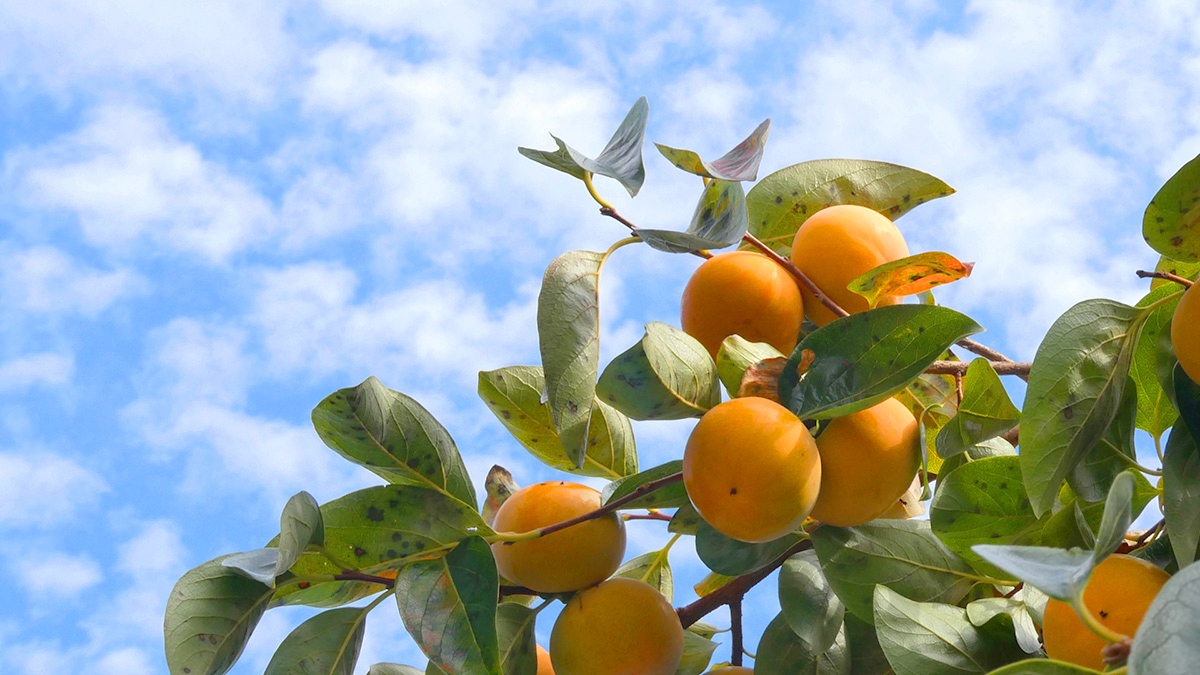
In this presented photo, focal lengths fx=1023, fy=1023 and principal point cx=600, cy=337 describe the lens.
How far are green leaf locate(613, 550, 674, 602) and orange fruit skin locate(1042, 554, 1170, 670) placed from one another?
49 centimetres

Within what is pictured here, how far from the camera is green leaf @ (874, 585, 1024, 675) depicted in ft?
2.68

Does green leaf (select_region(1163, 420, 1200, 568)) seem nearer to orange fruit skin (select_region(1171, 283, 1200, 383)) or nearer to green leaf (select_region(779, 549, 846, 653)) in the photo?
orange fruit skin (select_region(1171, 283, 1200, 383))

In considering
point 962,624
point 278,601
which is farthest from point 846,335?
point 278,601

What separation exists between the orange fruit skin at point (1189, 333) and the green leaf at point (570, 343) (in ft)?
1.53

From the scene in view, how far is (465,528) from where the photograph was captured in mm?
937

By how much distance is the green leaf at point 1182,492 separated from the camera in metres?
0.76

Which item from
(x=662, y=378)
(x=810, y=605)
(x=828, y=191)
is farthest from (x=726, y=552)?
(x=828, y=191)

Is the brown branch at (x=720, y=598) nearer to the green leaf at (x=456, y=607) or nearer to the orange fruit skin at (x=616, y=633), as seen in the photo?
the orange fruit skin at (x=616, y=633)

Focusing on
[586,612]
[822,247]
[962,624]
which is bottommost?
[962,624]

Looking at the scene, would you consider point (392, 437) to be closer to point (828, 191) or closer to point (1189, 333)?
point (828, 191)

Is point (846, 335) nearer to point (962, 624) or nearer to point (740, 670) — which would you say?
point (962, 624)

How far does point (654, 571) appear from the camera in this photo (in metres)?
1.20

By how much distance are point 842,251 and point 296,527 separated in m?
0.57

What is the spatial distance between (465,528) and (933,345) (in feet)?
1.45
